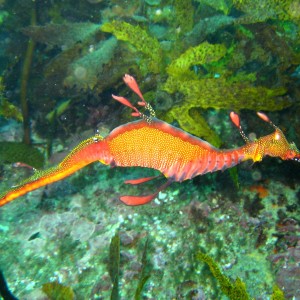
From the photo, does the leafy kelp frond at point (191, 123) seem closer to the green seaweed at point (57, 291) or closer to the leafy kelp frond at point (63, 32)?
the green seaweed at point (57, 291)

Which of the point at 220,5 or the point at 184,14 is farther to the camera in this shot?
the point at 220,5

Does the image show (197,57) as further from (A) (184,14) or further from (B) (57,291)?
(B) (57,291)

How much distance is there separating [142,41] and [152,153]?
260 centimetres

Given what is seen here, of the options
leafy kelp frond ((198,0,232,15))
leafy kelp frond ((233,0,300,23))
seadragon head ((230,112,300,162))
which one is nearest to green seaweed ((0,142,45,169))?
seadragon head ((230,112,300,162))

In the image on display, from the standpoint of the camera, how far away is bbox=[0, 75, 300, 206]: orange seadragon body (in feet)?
7.45

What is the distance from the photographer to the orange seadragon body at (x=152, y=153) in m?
2.27

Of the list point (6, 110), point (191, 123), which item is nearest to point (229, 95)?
point (191, 123)

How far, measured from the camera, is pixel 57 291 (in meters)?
3.31

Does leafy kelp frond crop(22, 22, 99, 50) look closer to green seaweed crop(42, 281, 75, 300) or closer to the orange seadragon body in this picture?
the orange seadragon body

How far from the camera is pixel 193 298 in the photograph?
332cm

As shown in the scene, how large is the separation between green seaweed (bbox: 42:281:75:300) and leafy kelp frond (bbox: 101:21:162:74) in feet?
10.4

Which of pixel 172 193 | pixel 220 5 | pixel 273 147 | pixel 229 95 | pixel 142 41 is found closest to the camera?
pixel 273 147

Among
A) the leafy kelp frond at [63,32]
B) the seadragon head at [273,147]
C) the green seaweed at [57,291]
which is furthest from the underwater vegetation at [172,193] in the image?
the seadragon head at [273,147]

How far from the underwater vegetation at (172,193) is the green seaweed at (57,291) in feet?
0.04
